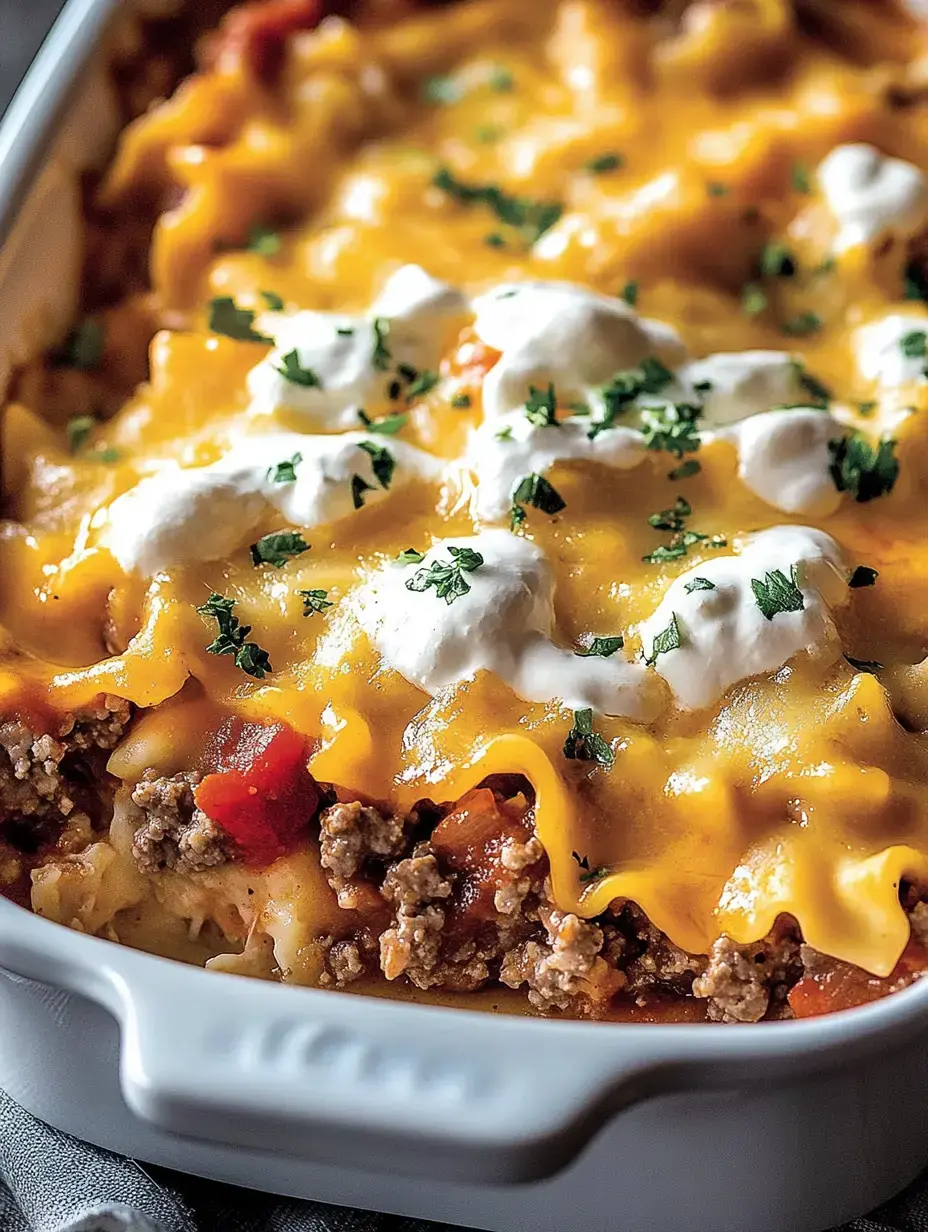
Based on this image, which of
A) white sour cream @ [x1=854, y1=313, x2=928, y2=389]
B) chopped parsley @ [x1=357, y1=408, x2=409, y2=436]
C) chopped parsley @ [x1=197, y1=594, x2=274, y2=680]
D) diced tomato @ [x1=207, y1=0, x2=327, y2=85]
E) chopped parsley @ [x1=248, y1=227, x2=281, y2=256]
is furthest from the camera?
diced tomato @ [x1=207, y1=0, x2=327, y2=85]

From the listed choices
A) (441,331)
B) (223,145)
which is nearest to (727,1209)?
(441,331)

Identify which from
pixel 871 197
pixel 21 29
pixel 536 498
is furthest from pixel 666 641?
pixel 21 29

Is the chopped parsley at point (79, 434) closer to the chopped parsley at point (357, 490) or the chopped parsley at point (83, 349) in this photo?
the chopped parsley at point (83, 349)

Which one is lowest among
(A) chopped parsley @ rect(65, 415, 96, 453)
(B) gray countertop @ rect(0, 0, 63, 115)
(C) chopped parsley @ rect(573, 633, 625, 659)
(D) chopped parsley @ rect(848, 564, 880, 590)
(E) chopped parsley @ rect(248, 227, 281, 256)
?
(D) chopped parsley @ rect(848, 564, 880, 590)

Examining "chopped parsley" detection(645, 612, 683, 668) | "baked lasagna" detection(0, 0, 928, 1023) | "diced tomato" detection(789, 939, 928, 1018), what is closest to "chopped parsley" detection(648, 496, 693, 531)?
"baked lasagna" detection(0, 0, 928, 1023)

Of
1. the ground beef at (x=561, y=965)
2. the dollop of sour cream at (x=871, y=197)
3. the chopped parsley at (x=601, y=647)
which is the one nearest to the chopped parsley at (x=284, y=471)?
the chopped parsley at (x=601, y=647)

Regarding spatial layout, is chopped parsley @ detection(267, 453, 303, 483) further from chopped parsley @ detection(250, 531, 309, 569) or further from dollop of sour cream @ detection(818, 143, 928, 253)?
dollop of sour cream @ detection(818, 143, 928, 253)

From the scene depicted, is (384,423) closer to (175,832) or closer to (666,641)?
(666,641)
